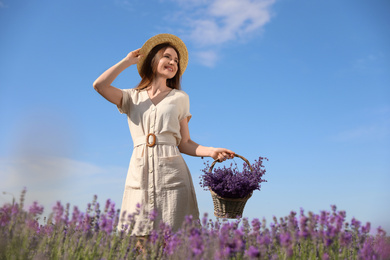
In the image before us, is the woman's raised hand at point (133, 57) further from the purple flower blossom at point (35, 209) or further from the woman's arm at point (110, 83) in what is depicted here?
the purple flower blossom at point (35, 209)

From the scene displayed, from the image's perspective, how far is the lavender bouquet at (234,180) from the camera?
3820mm

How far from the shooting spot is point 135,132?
3.73 metres

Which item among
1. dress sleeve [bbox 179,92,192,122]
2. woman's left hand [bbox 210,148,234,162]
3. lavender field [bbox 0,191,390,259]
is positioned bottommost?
lavender field [bbox 0,191,390,259]

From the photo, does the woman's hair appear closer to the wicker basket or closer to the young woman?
the young woman

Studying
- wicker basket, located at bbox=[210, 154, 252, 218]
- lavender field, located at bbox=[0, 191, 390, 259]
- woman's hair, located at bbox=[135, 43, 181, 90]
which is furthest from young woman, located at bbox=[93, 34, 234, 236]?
lavender field, located at bbox=[0, 191, 390, 259]

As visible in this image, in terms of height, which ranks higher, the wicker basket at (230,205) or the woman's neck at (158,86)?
the woman's neck at (158,86)

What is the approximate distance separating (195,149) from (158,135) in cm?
55

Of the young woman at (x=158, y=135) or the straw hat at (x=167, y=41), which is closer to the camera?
the young woman at (x=158, y=135)

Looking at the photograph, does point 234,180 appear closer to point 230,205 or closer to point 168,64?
point 230,205

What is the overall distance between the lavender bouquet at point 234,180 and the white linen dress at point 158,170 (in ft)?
1.20

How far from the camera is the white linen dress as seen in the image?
3424mm

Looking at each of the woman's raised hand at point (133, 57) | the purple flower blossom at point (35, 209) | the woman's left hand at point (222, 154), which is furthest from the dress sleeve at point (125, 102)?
the purple flower blossom at point (35, 209)

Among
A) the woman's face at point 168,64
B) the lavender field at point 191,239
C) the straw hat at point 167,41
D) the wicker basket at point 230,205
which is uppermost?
the straw hat at point 167,41

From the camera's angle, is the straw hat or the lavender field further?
the straw hat
